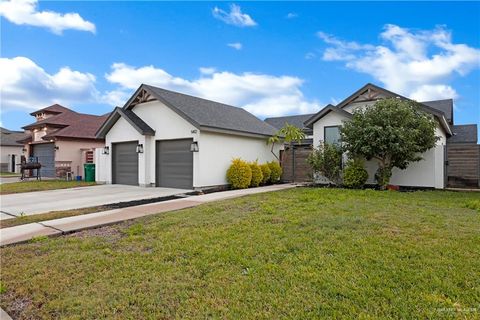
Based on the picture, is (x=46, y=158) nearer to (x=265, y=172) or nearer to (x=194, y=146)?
(x=194, y=146)

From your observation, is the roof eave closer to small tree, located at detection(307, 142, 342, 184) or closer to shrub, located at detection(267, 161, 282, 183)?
shrub, located at detection(267, 161, 282, 183)

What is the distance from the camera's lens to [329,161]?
42.3ft

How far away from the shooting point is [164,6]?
12.1 meters

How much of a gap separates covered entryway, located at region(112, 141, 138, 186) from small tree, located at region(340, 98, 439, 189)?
33.5 ft

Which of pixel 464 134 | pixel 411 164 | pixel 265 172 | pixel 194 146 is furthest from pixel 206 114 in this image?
pixel 464 134

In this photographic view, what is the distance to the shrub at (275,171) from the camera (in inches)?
618

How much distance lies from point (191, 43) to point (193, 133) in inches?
209

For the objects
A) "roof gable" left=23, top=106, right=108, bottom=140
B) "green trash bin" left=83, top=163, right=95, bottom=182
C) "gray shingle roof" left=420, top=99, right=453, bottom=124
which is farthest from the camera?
"roof gable" left=23, top=106, right=108, bottom=140

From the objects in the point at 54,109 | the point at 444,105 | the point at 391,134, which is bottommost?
the point at 391,134

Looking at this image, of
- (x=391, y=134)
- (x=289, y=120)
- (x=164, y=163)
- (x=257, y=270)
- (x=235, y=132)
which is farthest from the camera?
(x=289, y=120)

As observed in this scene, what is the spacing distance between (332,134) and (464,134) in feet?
41.3

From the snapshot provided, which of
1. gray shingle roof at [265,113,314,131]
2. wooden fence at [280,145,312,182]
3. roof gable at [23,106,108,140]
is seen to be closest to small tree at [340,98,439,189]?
wooden fence at [280,145,312,182]

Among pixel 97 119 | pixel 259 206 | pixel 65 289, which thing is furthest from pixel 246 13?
pixel 97 119

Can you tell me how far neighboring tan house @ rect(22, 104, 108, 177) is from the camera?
2052 cm
